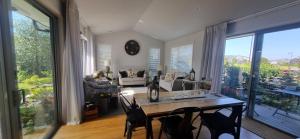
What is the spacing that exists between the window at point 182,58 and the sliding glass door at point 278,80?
8.61 ft

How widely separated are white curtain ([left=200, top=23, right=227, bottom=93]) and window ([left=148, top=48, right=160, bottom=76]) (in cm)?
358

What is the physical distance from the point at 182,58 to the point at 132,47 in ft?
8.79

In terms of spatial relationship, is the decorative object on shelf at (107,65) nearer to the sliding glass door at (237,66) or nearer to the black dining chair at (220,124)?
the sliding glass door at (237,66)

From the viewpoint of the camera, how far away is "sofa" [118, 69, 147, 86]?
636 centimetres

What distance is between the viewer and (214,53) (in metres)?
3.98

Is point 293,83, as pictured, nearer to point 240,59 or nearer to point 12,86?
point 240,59

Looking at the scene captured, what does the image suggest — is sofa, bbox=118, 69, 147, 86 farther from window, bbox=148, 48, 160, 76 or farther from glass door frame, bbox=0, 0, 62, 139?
glass door frame, bbox=0, 0, 62, 139

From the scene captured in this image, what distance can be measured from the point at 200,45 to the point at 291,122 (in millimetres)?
3059

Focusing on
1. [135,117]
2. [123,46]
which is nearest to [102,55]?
[123,46]

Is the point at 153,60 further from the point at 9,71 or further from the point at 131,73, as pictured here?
the point at 9,71

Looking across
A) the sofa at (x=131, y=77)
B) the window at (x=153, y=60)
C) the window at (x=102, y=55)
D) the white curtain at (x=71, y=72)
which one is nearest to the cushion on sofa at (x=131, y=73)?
the sofa at (x=131, y=77)

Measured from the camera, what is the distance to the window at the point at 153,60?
7609 millimetres

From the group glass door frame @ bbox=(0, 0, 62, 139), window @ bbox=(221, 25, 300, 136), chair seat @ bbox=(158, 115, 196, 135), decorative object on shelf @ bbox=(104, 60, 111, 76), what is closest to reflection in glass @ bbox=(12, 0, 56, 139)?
glass door frame @ bbox=(0, 0, 62, 139)

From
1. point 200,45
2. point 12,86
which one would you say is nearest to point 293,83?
point 200,45
